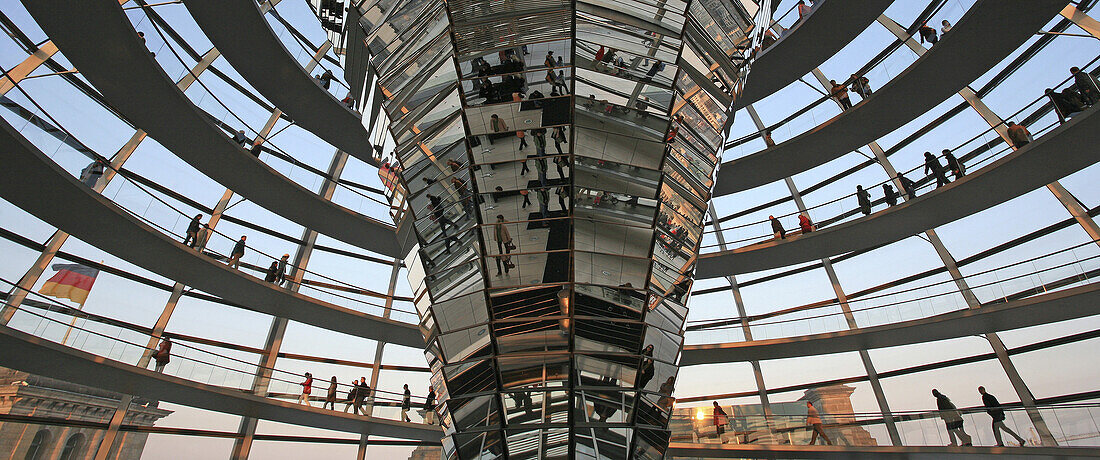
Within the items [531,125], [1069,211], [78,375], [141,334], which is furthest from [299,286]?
[1069,211]

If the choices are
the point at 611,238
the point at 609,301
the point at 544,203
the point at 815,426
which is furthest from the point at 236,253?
the point at 815,426

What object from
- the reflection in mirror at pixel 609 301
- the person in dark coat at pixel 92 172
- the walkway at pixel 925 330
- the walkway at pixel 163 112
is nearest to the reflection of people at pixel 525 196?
the reflection in mirror at pixel 609 301

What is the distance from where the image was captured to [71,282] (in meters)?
14.3

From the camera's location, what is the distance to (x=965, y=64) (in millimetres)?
12781

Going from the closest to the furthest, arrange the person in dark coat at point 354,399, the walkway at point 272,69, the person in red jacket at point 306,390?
the walkway at point 272,69
the person in red jacket at point 306,390
the person in dark coat at point 354,399

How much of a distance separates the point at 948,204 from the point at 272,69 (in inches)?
586

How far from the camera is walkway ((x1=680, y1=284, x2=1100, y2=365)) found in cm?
1299

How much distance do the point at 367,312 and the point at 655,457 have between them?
11.4m

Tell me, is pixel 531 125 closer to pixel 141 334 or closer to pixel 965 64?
pixel 965 64

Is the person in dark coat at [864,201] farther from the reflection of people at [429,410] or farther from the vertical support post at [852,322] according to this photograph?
the reflection of people at [429,410]

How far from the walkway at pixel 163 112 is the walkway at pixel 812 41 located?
10.2 meters

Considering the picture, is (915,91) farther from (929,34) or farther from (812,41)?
(929,34)

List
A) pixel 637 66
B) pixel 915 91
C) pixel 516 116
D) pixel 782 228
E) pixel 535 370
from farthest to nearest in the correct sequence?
pixel 782 228, pixel 915 91, pixel 637 66, pixel 516 116, pixel 535 370

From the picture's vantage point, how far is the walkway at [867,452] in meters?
12.8
